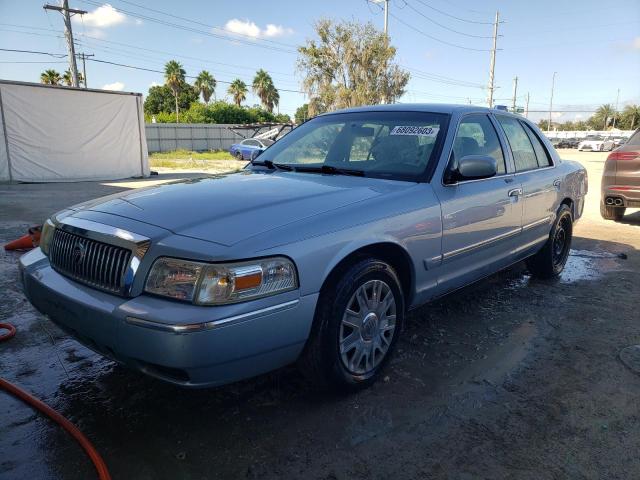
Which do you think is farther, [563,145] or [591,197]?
[563,145]

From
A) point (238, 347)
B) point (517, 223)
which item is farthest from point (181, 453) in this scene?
point (517, 223)

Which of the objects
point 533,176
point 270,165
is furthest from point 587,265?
point 270,165

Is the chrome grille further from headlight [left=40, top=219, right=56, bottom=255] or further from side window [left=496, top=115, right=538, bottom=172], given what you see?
side window [left=496, top=115, right=538, bottom=172]

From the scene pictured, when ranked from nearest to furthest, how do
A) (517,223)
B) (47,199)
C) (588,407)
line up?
(588,407)
(517,223)
(47,199)

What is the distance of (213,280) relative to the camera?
2.05 meters

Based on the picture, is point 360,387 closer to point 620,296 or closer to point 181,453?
point 181,453

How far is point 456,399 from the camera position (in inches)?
107

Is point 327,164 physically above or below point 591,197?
above

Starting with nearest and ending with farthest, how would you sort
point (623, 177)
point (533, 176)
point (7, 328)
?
point (7, 328)
point (533, 176)
point (623, 177)

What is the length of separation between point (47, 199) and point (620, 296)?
11.0 metres

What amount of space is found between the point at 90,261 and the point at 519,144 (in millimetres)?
3611

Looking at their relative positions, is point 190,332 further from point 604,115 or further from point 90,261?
point 604,115

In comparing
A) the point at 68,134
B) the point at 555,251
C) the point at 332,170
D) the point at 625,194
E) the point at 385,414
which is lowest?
the point at 385,414

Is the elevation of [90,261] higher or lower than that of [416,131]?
lower
